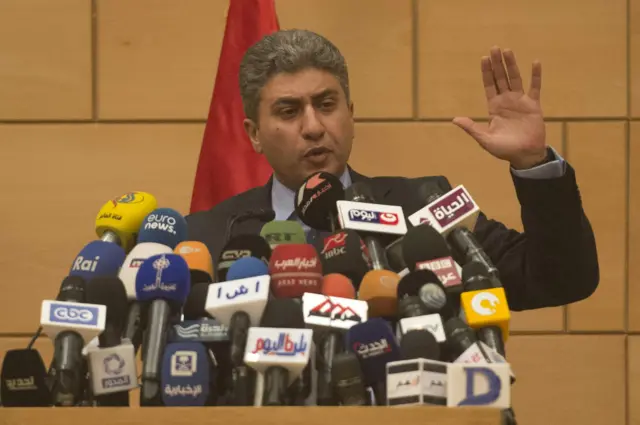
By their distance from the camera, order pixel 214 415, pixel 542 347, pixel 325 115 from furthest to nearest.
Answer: pixel 542 347, pixel 325 115, pixel 214 415

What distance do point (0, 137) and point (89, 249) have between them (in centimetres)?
244

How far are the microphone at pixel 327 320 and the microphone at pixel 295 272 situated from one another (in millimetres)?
87

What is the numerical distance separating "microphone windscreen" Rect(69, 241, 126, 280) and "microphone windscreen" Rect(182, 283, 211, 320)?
16 centimetres

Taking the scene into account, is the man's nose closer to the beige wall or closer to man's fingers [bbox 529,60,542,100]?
man's fingers [bbox 529,60,542,100]

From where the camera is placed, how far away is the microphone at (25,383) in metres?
1.72

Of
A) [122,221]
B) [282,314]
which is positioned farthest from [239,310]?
[122,221]

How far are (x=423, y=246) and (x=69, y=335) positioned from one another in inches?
22.0

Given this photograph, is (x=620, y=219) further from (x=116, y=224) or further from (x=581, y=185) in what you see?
(x=116, y=224)

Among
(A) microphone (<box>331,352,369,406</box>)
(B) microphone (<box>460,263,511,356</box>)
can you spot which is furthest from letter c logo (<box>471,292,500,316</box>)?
(A) microphone (<box>331,352,369,406</box>)

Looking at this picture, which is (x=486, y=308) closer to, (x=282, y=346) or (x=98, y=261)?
(x=282, y=346)

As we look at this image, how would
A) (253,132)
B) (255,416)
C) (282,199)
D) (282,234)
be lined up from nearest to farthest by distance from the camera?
(255,416)
(282,234)
(282,199)
(253,132)

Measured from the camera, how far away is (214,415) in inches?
58.2

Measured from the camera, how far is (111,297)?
181cm

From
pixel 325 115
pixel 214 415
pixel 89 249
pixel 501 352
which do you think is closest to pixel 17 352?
pixel 89 249
